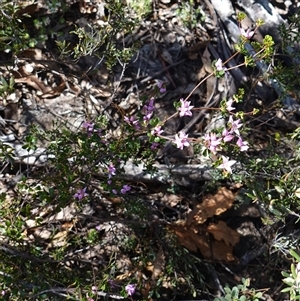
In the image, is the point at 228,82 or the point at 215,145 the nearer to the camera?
the point at 215,145

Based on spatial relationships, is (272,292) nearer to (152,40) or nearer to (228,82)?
(228,82)

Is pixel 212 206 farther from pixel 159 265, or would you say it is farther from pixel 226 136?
pixel 226 136

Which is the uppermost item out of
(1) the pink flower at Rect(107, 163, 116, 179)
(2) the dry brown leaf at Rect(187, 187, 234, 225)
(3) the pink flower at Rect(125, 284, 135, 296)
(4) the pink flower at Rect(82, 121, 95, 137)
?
(4) the pink flower at Rect(82, 121, 95, 137)

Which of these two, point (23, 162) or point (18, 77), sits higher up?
point (18, 77)

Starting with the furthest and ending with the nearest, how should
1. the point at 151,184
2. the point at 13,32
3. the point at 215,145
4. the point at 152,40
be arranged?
the point at 152,40, the point at 151,184, the point at 13,32, the point at 215,145

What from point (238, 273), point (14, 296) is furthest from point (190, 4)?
point (14, 296)

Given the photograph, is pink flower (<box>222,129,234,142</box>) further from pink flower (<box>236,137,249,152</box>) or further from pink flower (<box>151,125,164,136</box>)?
pink flower (<box>151,125,164,136</box>)

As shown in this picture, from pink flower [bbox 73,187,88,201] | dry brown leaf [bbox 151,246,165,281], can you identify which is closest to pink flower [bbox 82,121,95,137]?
pink flower [bbox 73,187,88,201]
